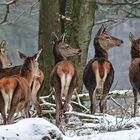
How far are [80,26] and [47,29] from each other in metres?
0.72

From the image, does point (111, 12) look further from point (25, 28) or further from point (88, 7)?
point (25, 28)

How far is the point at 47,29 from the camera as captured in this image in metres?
12.4

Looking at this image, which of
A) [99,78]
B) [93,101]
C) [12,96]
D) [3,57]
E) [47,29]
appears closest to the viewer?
[12,96]

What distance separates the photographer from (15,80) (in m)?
8.16

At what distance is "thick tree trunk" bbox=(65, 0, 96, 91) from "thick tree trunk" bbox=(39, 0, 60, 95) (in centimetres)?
27

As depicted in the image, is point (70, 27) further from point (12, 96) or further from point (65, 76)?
point (12, 96)

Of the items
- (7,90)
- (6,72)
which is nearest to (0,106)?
(7,90)

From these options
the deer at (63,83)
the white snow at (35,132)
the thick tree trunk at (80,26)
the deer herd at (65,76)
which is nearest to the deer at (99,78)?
the deer herd at (65,76)

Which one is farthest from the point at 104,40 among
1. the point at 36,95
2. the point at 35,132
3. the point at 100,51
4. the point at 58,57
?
the point at 35,132

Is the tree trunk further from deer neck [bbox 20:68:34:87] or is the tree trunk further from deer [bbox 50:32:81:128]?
deer neck [bbox 20:68:34:87]

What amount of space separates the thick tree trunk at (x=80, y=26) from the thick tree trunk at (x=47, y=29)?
0.88 feet

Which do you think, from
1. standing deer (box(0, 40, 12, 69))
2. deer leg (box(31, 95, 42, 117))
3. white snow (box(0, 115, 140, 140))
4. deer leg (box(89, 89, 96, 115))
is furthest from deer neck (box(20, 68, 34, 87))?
white snow (box(0, 115, 140, 140))

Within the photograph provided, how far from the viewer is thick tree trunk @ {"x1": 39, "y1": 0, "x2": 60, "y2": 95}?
40.4 feet

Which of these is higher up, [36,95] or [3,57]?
[3,57]
